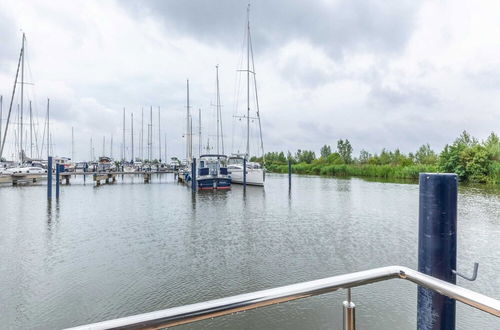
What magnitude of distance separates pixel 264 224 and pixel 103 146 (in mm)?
53568

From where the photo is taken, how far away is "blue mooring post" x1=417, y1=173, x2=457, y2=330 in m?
1.53

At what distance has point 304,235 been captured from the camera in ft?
28.9

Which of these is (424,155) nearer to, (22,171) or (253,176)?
(253,176)

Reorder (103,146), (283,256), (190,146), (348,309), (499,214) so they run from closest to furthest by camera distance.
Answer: (348,309), (283,256), (499,214), (190,146), (103,146)

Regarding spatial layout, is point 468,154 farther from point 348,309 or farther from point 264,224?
point 348,309

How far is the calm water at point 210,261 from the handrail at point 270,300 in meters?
3.13

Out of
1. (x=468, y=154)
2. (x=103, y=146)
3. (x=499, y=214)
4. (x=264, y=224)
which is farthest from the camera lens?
(x=103, y=146)

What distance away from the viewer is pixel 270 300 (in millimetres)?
1136

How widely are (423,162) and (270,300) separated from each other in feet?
169

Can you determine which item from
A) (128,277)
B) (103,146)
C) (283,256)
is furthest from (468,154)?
(103,146)

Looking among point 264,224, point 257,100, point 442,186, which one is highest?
point 257,100

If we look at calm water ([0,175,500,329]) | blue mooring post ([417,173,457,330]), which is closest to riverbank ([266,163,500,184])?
calm water ([0,175,500,329])

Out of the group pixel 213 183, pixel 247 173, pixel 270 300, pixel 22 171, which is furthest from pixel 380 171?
pixel 270 300

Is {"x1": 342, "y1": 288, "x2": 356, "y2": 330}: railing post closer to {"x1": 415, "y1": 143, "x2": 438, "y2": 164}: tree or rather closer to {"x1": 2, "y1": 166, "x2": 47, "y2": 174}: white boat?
{"x1": 2, "y1": 166, "x2": 47, "y2": 174}: white boat
